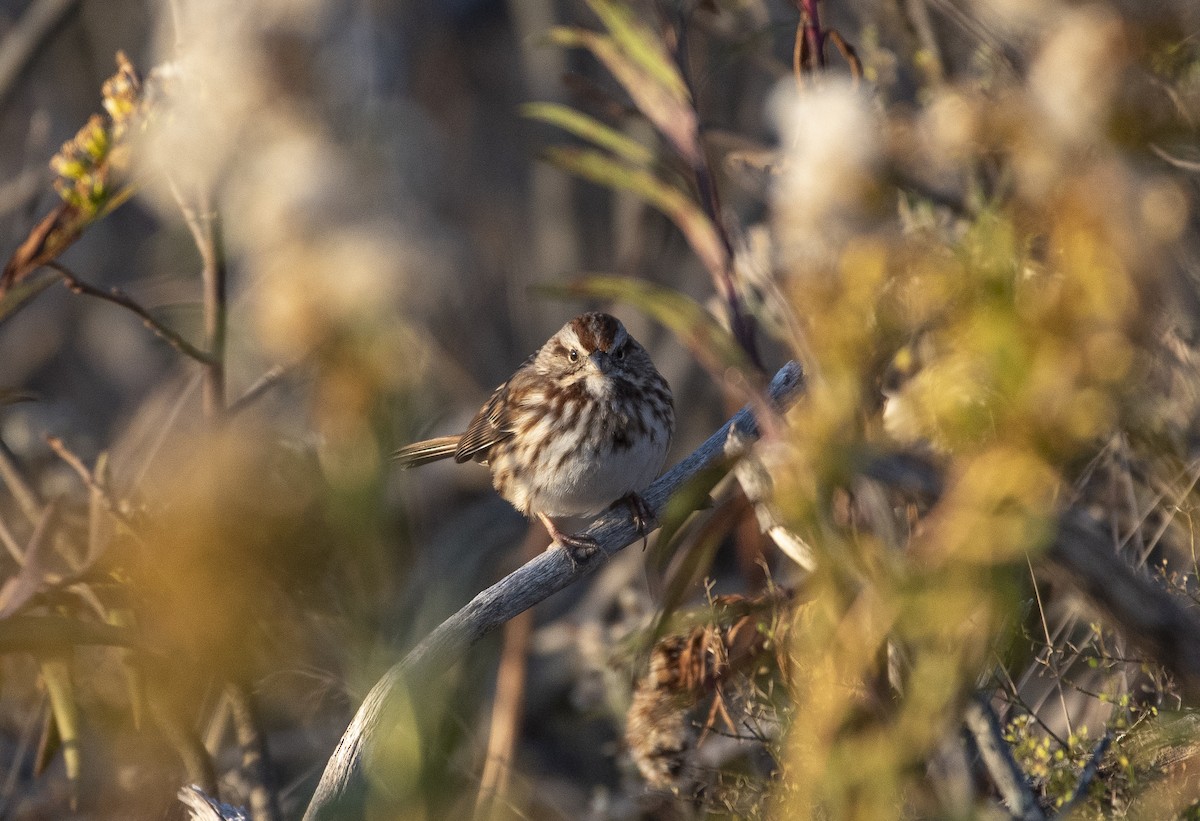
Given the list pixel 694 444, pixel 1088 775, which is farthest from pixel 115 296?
pixel 694 444

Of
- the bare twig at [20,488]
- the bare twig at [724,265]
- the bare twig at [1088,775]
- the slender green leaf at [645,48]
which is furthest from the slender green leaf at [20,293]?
the bare twig at [1088,775]

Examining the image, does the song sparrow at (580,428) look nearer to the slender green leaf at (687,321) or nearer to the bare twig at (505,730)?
the bare twig at (505,730)

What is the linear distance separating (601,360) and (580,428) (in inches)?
8.8

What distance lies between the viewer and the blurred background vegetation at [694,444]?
1586mm

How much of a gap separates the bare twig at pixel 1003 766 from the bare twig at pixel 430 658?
730 mm

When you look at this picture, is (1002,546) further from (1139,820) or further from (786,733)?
(786,733)

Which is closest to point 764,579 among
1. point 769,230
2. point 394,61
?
point 769,230

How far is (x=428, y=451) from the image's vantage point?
444cm

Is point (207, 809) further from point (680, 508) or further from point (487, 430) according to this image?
point (487, 430)

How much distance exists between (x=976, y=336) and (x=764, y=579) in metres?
1.66

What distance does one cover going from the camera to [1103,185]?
1.81 metres

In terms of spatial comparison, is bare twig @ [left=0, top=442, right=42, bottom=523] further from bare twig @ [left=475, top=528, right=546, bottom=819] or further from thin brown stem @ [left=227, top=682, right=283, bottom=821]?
bare twig @ [left=475, top=528, right=546, bottom=819]

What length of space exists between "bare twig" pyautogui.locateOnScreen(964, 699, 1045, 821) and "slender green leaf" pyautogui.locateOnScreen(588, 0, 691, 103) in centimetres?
125

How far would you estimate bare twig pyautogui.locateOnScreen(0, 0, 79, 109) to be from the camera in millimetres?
6496
